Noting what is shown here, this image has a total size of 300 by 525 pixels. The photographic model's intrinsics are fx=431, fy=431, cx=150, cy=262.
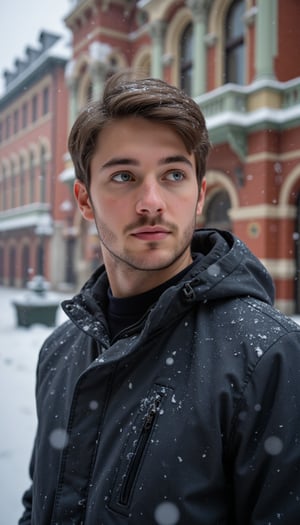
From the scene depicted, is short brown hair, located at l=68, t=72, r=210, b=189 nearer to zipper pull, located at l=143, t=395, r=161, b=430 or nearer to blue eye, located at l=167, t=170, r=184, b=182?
blue eye, located at l=167, t=170, r=184, b=182

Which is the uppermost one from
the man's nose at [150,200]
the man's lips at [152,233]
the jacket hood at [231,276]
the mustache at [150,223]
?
the man's nose at [150,200]

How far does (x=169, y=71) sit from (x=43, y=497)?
41.6 feet

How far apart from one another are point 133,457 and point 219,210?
1076 centimetres

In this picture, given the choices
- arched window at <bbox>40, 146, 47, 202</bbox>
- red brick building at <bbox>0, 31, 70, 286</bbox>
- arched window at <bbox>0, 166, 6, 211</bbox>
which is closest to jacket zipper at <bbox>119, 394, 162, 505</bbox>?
red brick building at <bbox>0, 31, 70, 286</bbox>

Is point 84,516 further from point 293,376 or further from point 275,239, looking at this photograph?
point 275,239

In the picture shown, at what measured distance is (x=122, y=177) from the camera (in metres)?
1.48

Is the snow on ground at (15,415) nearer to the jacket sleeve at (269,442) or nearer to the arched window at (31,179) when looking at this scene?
the jacket sleeve at (269,442)

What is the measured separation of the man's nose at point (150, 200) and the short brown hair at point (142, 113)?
8.2 inches

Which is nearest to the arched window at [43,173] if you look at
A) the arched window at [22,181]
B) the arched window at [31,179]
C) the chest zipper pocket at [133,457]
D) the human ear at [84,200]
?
the arched window at [31,179]

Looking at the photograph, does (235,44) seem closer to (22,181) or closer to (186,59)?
(186,59)

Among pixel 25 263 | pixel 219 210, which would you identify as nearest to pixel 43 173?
pixel 25 263

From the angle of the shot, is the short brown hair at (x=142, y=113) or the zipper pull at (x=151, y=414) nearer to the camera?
the zipper pull at (x=151, y=414)

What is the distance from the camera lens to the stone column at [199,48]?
10.8 meters

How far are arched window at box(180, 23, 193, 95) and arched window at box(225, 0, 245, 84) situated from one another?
144cm
